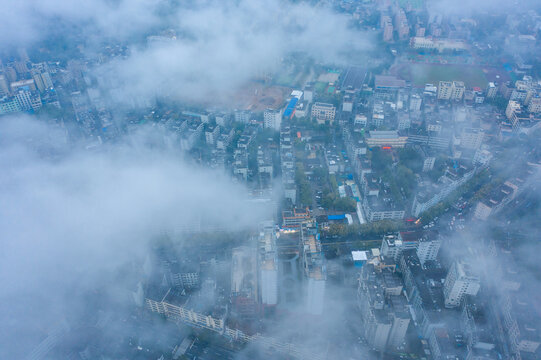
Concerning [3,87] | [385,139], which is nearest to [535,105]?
[385,139]

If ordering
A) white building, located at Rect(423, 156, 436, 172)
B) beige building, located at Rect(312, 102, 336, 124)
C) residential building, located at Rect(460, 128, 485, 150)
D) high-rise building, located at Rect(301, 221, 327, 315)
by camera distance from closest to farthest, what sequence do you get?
1. high-rise building, located at Rect(301, 221, 327, 315)
2. white building, located at Rect(423, 156, 436, 172)
3. residential building, located at Rect(460, 128, 485, 150)
4. beige building, located at Rect(312, 102, 336, 124)

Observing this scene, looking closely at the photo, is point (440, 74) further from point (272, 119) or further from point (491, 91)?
point (272, 119)

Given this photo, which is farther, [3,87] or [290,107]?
[290,107]

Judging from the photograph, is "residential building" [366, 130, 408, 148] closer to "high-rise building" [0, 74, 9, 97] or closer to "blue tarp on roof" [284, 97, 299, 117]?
"blue tarp on roof" [284, 97, 299, 117]

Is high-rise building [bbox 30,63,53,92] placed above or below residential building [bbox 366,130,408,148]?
above

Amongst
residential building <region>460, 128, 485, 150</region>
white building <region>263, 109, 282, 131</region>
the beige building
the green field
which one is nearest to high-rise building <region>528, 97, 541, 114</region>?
the green field

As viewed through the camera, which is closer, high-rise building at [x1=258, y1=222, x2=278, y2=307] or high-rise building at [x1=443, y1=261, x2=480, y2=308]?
high-rise building at [x1=258, y1=222, x2=278, y2=307]

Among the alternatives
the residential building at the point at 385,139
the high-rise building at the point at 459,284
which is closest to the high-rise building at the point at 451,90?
the residential building at the point at 385,139

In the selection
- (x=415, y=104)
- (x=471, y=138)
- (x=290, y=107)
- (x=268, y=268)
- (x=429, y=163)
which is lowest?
(x=429, y=163)
